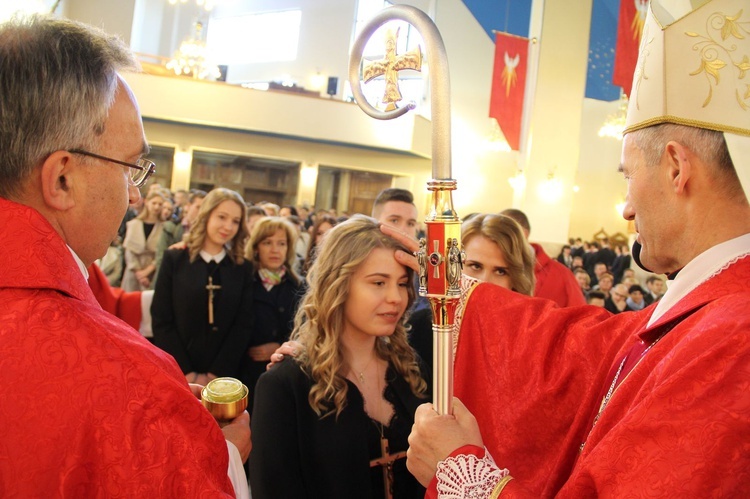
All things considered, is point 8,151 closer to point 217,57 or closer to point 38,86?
point 38,86

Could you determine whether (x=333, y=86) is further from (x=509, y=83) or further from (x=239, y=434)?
(x=239, y=434)

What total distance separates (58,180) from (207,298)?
2.59 m

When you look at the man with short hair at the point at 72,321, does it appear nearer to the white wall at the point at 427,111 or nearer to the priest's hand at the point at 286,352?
the priest's hand at the point at 286,352

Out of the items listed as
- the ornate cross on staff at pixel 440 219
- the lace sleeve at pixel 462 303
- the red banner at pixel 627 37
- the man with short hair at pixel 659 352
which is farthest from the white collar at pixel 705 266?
the red banner at pixel 627 37

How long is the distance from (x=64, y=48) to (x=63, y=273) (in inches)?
14.3

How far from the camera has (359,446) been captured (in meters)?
1.83

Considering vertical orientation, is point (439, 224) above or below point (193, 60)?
below

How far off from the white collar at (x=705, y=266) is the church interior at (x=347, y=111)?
11498 millimetres

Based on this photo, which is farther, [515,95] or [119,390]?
[515,95]

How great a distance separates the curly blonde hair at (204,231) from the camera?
364 centimetres

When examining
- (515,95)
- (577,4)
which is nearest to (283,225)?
(515,95)

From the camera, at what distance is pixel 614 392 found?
1.12 metres

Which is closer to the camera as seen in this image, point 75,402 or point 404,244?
point 75,402

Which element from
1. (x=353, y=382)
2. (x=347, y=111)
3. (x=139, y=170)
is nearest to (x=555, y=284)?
(x=353, y=382)
